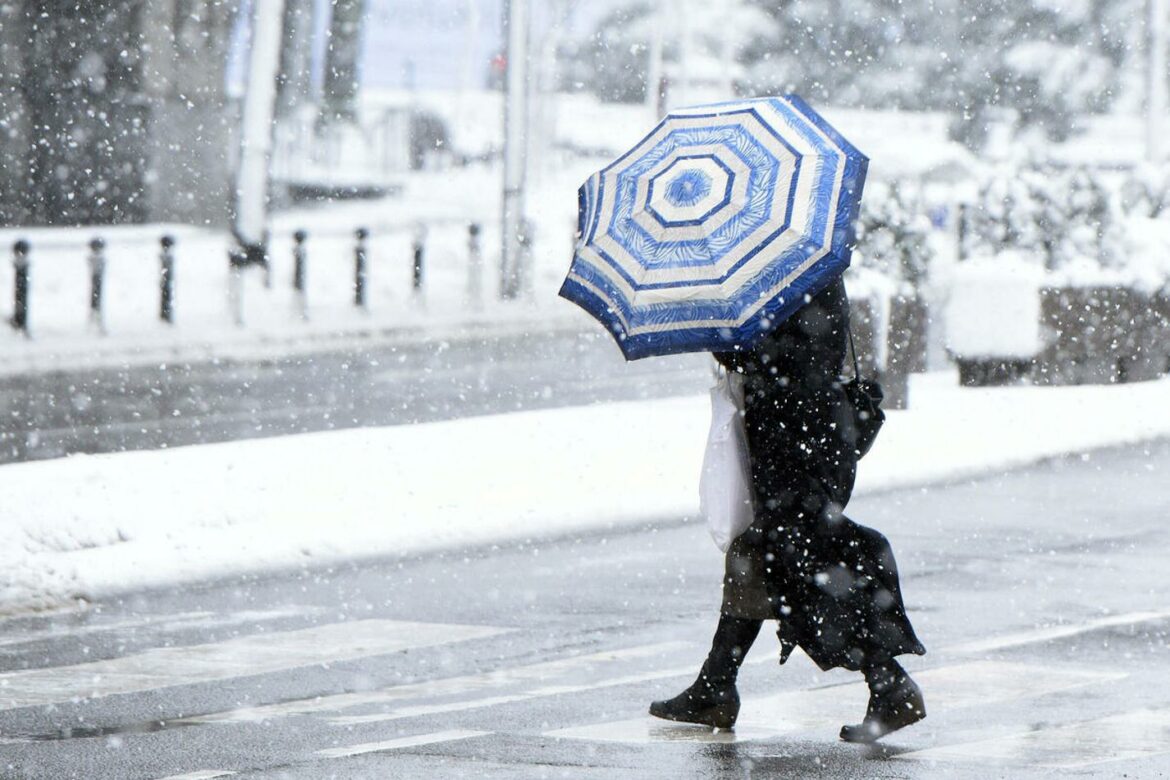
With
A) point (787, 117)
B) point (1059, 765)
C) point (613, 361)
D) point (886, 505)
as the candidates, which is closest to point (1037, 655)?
point (1059, 765)

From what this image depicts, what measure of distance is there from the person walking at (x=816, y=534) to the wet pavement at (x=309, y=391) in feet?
29.7

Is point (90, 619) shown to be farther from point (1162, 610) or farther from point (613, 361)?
point (613, 361)

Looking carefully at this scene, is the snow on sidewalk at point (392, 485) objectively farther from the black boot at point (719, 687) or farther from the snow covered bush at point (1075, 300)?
the black boot at point (719, 687)

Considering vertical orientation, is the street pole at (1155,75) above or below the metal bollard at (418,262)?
above

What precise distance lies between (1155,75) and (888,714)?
116ft

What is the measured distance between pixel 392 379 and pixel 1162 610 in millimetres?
12256

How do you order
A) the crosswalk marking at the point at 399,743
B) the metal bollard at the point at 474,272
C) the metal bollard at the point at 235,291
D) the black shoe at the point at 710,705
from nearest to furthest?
the crosswalk marking at the point at 399,743
the black shoe at the point at 710,705
the metal bollard at the point at 235,291
the metal bollard at the point at 474,272

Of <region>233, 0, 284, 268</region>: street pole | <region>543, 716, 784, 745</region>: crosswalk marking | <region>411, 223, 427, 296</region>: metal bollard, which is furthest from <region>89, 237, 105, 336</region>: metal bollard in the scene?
<region>543, 716, 784, 745</region>: crosswalk marking

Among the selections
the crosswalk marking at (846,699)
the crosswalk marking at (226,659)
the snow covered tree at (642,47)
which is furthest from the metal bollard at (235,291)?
the snow covered tree at (642,47)

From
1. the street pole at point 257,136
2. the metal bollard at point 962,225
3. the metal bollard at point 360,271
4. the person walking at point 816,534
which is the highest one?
the person walking at point 816,534

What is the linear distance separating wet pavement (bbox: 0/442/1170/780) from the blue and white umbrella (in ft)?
3.84

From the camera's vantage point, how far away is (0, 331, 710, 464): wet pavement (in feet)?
53.4

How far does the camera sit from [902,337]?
54.6ft

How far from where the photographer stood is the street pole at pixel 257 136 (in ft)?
95.9
